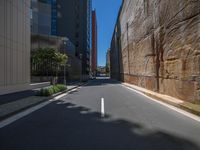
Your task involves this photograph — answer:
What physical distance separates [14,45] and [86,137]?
64.4 ft

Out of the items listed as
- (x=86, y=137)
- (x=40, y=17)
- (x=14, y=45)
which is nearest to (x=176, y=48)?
(x=86, y=137)

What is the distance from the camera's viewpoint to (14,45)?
2481 cm

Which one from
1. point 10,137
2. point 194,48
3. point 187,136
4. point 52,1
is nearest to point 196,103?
point 194,48

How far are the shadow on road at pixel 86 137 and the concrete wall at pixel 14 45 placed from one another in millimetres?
14356

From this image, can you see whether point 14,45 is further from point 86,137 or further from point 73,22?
point 73,22

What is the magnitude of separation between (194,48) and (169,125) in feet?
20.1

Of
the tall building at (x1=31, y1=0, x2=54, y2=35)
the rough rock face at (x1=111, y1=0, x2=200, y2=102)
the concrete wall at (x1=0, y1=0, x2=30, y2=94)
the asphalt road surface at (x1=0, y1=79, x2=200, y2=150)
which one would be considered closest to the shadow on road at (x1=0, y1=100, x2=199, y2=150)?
the asphalt road surface at (x1=0, y1=79, x2=200, y2=150)

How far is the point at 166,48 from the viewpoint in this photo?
1920cm

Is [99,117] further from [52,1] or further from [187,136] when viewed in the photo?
[52,1]

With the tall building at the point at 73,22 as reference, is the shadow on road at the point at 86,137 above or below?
below

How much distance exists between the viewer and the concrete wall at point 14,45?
73.7ft

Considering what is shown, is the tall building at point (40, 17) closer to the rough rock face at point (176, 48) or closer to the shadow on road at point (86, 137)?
the rough rock face at point (176, 48)

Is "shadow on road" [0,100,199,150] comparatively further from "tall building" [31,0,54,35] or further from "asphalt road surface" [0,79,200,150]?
"tall building" [31,0,54,35]

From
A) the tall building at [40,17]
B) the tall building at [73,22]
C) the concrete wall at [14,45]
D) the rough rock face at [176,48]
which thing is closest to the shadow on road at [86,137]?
the rough rock face at [176,48]
